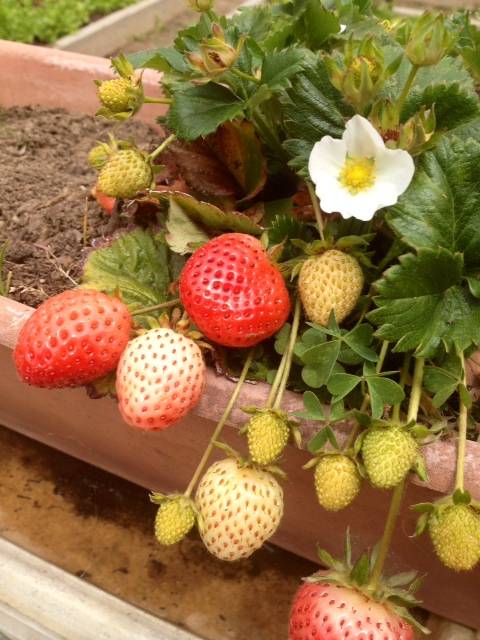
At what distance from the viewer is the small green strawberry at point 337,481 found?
0.61 meters

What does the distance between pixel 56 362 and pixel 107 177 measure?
8.9 inches

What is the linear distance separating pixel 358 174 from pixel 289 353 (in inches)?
6.9

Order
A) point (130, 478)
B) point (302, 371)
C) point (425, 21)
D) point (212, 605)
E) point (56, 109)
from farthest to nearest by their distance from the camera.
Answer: point (56, 109)
point (130, 478)
point (212, 605)
point (302, 371)
point (425, 21)

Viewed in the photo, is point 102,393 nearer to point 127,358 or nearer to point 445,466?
point 127,358

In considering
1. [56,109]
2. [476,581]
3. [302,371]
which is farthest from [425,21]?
[56,109]

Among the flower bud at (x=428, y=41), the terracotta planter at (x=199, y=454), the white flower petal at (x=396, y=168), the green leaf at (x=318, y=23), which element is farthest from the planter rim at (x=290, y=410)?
the green leaf at (x=318, y=23)

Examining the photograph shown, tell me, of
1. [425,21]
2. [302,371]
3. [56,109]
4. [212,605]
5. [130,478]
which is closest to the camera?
[425,21]

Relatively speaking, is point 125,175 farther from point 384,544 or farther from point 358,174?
point 384,544

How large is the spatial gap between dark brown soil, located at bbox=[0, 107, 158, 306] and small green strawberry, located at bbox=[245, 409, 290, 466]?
0.41 metres

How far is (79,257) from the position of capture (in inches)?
39.7

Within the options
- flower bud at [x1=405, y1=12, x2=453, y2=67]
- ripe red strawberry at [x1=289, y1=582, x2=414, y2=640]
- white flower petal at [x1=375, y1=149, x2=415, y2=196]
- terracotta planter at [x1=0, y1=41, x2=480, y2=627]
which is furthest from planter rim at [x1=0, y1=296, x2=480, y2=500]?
flower bud at [x1=405, y1=12, x2=453, y2=67]

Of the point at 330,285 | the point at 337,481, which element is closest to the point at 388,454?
the point at 337,481

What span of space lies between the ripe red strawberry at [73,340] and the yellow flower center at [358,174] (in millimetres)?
240

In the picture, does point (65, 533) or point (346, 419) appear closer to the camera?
point (346, 419)
